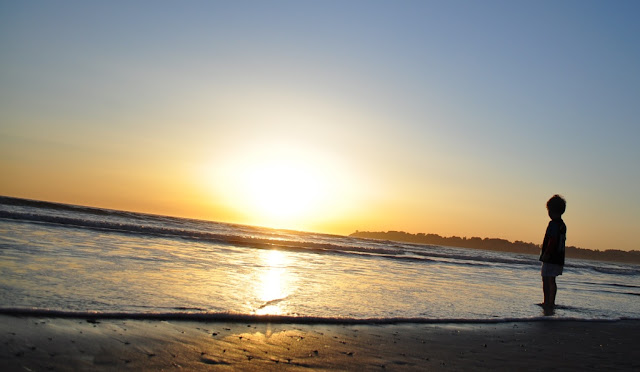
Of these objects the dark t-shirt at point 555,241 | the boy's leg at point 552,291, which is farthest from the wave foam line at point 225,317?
the dark t-shirt at point 555,241

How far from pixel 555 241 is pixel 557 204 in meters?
0.78

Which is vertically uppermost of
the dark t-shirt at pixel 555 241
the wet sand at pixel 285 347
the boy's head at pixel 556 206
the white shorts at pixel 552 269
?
the boy's head at pixel 556 206

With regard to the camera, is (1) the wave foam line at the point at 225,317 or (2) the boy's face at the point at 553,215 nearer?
(1) the wave foam line at the point at 225,317

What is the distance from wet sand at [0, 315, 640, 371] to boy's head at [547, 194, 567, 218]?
419 centimetres

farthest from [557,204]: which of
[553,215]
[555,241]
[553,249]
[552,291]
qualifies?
[552,291]

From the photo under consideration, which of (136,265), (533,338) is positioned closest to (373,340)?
(533,338)

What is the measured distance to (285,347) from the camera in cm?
419

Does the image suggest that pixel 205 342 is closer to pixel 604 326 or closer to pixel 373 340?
pixel 373 340

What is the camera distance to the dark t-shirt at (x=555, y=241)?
30.5ft

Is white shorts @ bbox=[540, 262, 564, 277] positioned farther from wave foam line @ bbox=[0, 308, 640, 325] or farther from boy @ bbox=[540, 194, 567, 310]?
wave foam line @ bbox=[0, 308, 640, 325]

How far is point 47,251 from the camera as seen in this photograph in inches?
365

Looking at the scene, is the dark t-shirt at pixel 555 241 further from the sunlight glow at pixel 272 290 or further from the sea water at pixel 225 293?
the sunlight glow at pixel 272 290

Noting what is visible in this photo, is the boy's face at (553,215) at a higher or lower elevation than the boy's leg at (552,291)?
higher

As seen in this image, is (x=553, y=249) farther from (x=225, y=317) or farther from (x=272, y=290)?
(x=225, y=317)
